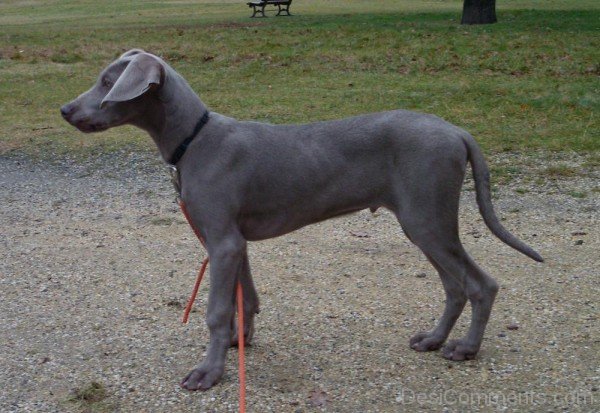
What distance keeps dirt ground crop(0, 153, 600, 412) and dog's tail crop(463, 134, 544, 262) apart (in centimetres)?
70

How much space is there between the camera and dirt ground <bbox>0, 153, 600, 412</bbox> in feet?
14.7

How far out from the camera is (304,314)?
18.0 feet

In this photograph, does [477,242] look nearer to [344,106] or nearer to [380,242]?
[380,242]

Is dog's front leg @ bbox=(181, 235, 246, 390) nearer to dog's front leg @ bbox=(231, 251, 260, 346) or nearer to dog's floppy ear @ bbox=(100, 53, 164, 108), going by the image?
dog's front leg @ bbox=(231, 251, 260, 346)

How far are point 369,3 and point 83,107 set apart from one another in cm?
2870

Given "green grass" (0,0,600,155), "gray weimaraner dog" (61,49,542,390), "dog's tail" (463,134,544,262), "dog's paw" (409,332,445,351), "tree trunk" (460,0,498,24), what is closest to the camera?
"gray weimaraner dog" (61,49,542,390)

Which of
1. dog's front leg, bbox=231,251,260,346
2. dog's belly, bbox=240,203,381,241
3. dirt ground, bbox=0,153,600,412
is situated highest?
dog's belly, bbox=240,203,381,241

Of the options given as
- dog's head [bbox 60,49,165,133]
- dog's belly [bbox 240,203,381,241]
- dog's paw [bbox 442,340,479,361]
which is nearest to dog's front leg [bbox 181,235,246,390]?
dog's belly [bbox 240,203,381,241]

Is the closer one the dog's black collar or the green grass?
the dog's black collar

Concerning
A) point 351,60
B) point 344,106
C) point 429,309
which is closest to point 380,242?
point 429,309

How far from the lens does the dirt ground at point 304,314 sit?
4.47 meters

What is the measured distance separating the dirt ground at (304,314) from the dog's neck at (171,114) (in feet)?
4.45

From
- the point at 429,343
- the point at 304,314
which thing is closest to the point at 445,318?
the point at 429,343

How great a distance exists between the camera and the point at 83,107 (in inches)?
175
